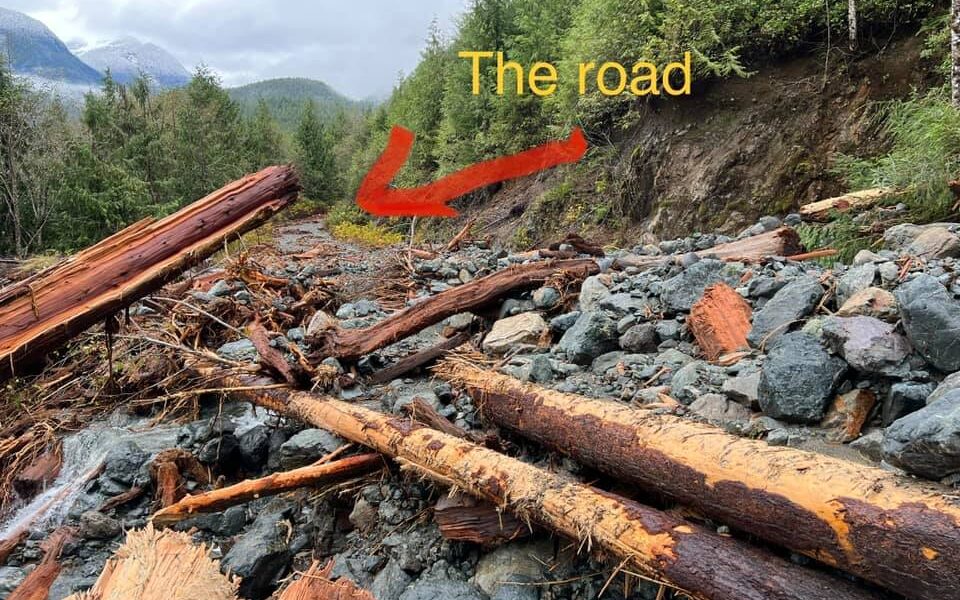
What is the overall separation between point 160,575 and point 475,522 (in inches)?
48.9

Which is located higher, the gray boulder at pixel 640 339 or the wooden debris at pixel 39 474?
the gray boulder at pixel 640 339

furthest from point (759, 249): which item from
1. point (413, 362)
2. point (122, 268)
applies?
point (122, 268)

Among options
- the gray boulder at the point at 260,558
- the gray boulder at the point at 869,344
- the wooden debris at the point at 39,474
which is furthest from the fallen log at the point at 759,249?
the wooden debris at the point at 39,474

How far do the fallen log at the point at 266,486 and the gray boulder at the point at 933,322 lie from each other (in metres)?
2.69

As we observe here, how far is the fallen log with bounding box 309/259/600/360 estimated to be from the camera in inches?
189

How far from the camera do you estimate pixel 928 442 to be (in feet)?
5.49

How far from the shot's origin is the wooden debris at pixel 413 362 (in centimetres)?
482

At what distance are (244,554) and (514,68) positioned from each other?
17639 mm

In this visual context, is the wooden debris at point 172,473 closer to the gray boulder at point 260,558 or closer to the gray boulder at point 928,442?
the gray boulder at point 260,558

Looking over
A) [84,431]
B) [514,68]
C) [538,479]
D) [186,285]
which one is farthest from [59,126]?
[538,479]

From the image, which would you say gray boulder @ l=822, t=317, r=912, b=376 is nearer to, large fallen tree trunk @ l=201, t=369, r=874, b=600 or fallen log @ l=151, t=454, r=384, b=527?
large fallen tree trunk @ l=201, t=369, r=874, b=600

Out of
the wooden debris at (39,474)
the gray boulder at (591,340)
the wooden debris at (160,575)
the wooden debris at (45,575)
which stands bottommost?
the wooden debris at (39,474)

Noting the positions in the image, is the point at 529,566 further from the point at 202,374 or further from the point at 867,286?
the point at 202,374

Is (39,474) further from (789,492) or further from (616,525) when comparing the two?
(789,492)
